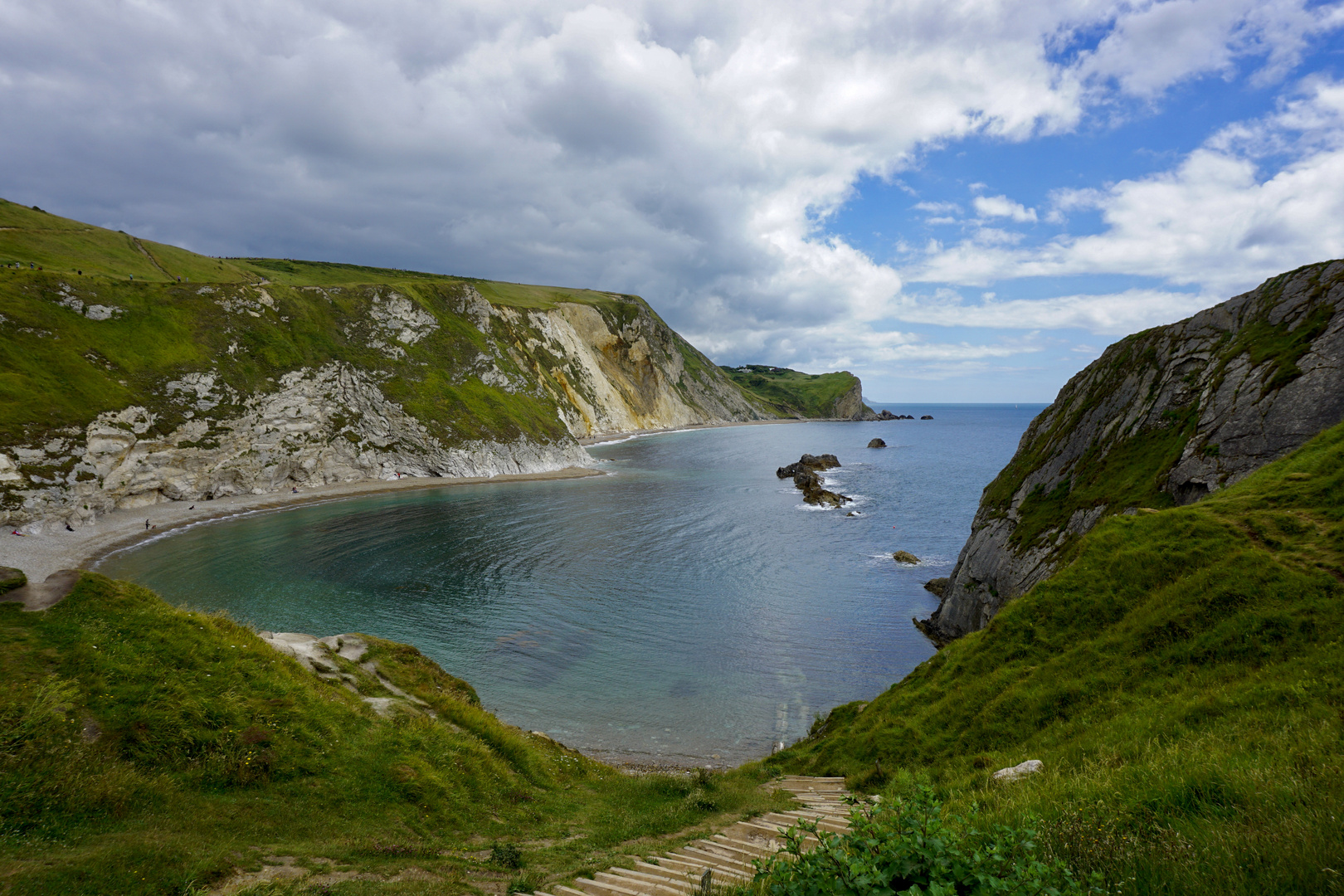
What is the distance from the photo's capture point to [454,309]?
436 ft

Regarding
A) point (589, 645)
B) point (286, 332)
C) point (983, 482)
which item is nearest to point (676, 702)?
point (589, 645)

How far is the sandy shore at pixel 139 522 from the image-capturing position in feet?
152

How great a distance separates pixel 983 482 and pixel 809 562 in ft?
191

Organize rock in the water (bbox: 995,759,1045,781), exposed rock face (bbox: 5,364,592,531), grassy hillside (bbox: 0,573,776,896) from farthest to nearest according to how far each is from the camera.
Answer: exposed rock face (bbox: 5,364,592,531)
rock in the water (bbox: 995,759,1045,781)
grassy hillside (bbox: 0,573,776,896)

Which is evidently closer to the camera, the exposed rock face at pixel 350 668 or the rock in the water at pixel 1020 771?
the rock in the water at pixel 1020 771

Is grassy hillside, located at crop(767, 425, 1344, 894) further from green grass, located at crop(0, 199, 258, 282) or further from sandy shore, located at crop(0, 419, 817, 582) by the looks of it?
green grass, located at crop(0, 199, 258, 282)

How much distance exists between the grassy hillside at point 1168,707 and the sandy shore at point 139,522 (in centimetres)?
4073

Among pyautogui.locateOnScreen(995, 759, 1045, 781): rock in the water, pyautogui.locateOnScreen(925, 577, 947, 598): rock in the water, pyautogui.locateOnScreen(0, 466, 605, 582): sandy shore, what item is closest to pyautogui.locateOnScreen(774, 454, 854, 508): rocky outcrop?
pyautogui.locateOnScreen(925, 577, 947, 598): rock in the water

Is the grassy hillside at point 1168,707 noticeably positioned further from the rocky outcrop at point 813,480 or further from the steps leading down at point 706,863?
the rocky outcrop at point 813,480

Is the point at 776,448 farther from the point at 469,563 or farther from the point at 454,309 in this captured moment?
the point at 469,563

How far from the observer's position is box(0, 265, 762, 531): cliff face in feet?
202

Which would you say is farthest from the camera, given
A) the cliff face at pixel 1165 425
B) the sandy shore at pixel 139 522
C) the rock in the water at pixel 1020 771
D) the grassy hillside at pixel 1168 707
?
the sandy shore at pixel 139 522

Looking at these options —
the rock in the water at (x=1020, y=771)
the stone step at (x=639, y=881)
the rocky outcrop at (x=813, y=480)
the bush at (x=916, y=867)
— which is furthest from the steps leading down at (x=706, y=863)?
the rocky outcrop at (x=813, y=480)

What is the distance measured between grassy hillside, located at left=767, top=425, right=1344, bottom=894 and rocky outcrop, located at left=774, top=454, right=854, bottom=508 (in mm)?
63309
